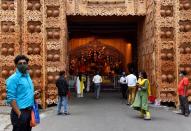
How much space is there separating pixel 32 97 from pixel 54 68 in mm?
11133

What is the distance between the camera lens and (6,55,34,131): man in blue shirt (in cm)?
694

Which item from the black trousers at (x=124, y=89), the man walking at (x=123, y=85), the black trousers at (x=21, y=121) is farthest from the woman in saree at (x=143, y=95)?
the black trousers at (x=21, y=121)

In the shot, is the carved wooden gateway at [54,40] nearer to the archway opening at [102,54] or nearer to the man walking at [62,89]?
the man walking at [62,89]

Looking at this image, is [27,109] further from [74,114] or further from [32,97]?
[74,114]

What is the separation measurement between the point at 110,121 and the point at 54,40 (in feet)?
19.8

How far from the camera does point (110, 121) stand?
13.7 metres

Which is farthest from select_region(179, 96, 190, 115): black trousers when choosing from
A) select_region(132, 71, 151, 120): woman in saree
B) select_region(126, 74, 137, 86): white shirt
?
select_region(126, 74, 137, 86): white shirt

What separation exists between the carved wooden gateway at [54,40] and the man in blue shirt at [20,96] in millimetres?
10894

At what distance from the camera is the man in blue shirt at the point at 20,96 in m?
6.94

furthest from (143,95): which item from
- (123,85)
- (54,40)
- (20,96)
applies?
(20,96)

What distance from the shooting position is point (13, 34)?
60.0ft

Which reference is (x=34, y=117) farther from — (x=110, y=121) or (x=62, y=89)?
(x=62, y=89)

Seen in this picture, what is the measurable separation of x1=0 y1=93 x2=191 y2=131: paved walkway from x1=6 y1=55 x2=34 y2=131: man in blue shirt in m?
5.06

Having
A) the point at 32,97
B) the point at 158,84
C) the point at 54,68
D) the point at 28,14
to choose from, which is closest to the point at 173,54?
the point at 158,84
